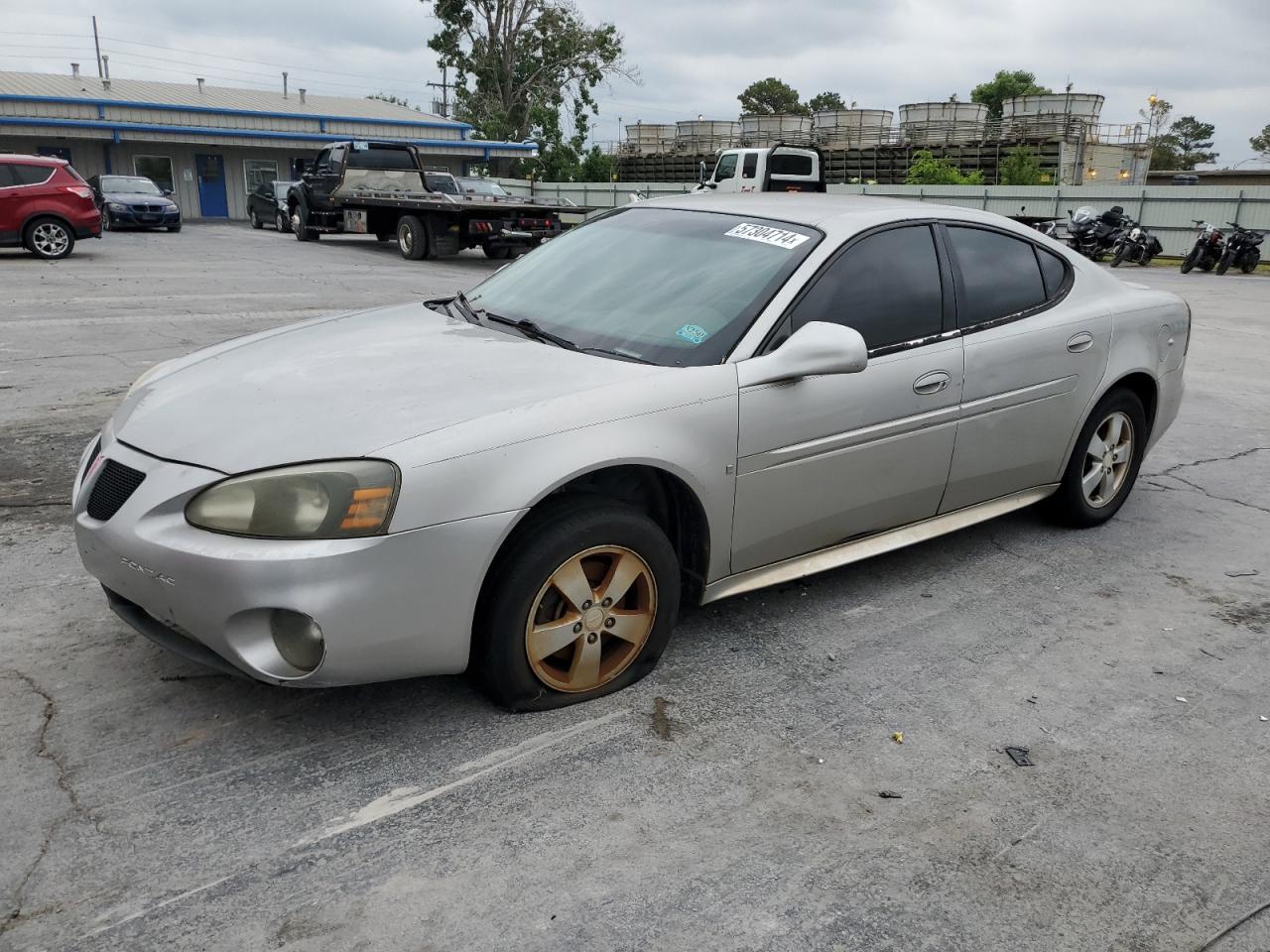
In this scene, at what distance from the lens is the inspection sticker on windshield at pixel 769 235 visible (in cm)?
369

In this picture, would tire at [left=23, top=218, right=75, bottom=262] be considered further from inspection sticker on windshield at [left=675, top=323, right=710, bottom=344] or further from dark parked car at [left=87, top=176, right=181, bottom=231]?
inspection sticker on windshield at [left=675, top=323, right=710, bottom=344]

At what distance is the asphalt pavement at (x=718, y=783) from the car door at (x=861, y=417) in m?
0.42

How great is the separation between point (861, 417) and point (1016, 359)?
95 cm

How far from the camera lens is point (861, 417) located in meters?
3.59

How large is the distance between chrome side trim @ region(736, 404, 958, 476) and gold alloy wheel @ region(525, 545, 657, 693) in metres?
0.52

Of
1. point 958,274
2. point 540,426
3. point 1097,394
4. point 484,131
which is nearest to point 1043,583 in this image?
point 1097,394

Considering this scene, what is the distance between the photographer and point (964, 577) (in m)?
4.30

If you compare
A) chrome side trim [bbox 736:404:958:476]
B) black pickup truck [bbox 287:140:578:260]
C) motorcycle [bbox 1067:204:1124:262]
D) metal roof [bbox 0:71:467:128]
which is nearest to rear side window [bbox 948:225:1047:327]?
chrome side trim [bbox 736:404:958:476]

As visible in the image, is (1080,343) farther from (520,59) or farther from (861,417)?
(520,59)

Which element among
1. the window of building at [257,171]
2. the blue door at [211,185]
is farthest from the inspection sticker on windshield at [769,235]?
the window of building at [257,171]

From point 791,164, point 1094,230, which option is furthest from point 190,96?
point 1094,230

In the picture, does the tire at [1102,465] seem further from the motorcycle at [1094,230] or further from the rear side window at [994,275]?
the motorcycle at [1094,230]

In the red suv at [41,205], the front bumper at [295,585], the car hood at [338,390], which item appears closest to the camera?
the front bumper at [295,585]

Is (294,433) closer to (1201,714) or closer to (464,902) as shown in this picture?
(464,902)
